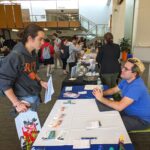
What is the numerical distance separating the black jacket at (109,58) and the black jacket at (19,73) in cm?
196

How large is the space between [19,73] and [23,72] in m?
0.05

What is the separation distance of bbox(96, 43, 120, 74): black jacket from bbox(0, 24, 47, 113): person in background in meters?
1.95

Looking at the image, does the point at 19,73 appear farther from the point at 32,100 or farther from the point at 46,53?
the point at 46,53

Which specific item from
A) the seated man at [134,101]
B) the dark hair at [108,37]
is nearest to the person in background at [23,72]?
the seated man at [134,101]

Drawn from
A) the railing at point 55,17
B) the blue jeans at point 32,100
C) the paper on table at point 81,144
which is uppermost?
the railing at point 55,17

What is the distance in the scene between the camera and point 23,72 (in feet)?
5.57

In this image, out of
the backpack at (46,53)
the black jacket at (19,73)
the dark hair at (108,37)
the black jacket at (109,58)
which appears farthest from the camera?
the backpack at (46,53)

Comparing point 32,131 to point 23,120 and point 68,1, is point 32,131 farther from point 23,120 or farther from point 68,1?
point 68,1

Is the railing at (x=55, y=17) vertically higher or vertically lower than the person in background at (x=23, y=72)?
higher

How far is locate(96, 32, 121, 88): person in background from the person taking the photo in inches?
140

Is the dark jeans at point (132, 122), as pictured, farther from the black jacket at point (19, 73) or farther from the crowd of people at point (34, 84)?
the black jacket at point (19, 73)

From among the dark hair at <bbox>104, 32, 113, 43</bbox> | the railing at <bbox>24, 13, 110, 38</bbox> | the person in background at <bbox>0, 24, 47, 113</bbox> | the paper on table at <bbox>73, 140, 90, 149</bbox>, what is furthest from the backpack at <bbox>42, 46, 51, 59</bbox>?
the railing at <bbox>24, 13, 110, 38</bbox>

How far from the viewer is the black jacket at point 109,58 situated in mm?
3559

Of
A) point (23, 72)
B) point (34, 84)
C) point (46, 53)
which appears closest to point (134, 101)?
point (34, 84)
